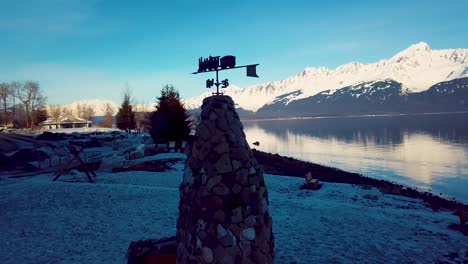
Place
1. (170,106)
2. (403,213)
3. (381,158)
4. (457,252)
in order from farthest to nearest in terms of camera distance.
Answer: (381,158)
(170,106)
(403,213)
(457,252)

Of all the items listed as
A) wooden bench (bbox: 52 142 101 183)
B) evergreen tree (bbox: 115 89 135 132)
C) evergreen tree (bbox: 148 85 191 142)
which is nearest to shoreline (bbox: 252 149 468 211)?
evergreen tree (bbox: 148 85 191 142)

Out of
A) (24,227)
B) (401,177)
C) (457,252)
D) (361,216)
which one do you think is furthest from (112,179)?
Answer: (401,177)

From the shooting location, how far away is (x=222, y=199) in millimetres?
7121

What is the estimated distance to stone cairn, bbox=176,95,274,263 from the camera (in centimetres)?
706

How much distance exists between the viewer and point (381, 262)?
41.4 feet

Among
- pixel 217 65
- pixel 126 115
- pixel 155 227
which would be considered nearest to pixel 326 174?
pixel 155 227

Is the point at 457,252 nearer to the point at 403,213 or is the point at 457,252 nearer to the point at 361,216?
the point at 361,216

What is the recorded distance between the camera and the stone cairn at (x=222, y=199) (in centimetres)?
706

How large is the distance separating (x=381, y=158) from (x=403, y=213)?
158 feet

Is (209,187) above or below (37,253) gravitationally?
above

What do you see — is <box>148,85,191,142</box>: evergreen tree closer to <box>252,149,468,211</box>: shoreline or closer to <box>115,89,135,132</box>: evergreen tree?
<box>252,149,468,211</box>: shoreline

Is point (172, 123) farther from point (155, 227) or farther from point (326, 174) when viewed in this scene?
point (155, 227)

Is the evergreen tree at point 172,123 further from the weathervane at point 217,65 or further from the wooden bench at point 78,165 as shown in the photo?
the weathervane at point 217,65

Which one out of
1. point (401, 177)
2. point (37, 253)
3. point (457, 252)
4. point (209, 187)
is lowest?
point (401, 177)
